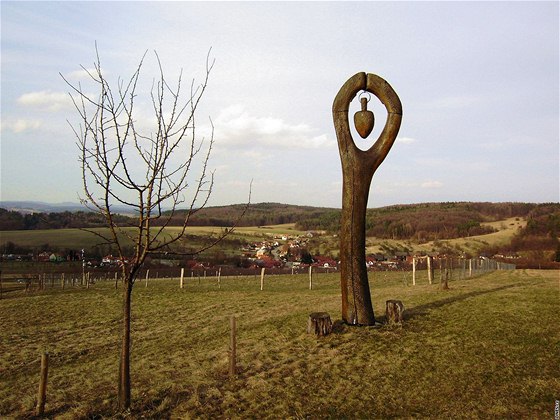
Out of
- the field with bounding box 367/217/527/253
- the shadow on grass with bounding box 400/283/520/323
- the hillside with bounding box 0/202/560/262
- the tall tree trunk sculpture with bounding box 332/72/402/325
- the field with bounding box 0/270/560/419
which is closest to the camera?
the field with bounding box 0/270/560/419

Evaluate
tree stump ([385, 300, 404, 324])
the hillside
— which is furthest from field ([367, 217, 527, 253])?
tree stump ([385, 300, 404, 324])

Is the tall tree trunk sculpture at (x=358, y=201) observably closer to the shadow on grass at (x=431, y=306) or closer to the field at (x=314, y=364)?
the field at (x=314, y=364)

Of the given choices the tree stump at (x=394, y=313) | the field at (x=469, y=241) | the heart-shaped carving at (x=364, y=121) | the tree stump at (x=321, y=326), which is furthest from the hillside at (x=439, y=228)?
the tree stump at (x=321, y=326)

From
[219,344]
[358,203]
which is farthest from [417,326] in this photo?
[219,344]

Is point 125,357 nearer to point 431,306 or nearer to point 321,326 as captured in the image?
point 321,326

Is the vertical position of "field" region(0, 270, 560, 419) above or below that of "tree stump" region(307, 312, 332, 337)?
below

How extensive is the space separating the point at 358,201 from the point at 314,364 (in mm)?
4409

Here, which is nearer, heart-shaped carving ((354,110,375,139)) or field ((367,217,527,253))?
heart-shaped carving ((354,110,375,139))

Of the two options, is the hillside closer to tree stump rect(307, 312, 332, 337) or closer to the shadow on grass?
the shadow on grass

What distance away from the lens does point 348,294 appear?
1092cm

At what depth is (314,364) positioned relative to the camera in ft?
29.0

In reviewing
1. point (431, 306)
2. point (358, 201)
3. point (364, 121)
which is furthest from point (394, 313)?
point (364, 121)

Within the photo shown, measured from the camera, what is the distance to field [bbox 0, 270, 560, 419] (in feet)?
23.2

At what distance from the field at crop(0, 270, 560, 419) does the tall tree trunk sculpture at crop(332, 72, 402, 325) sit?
73cm
